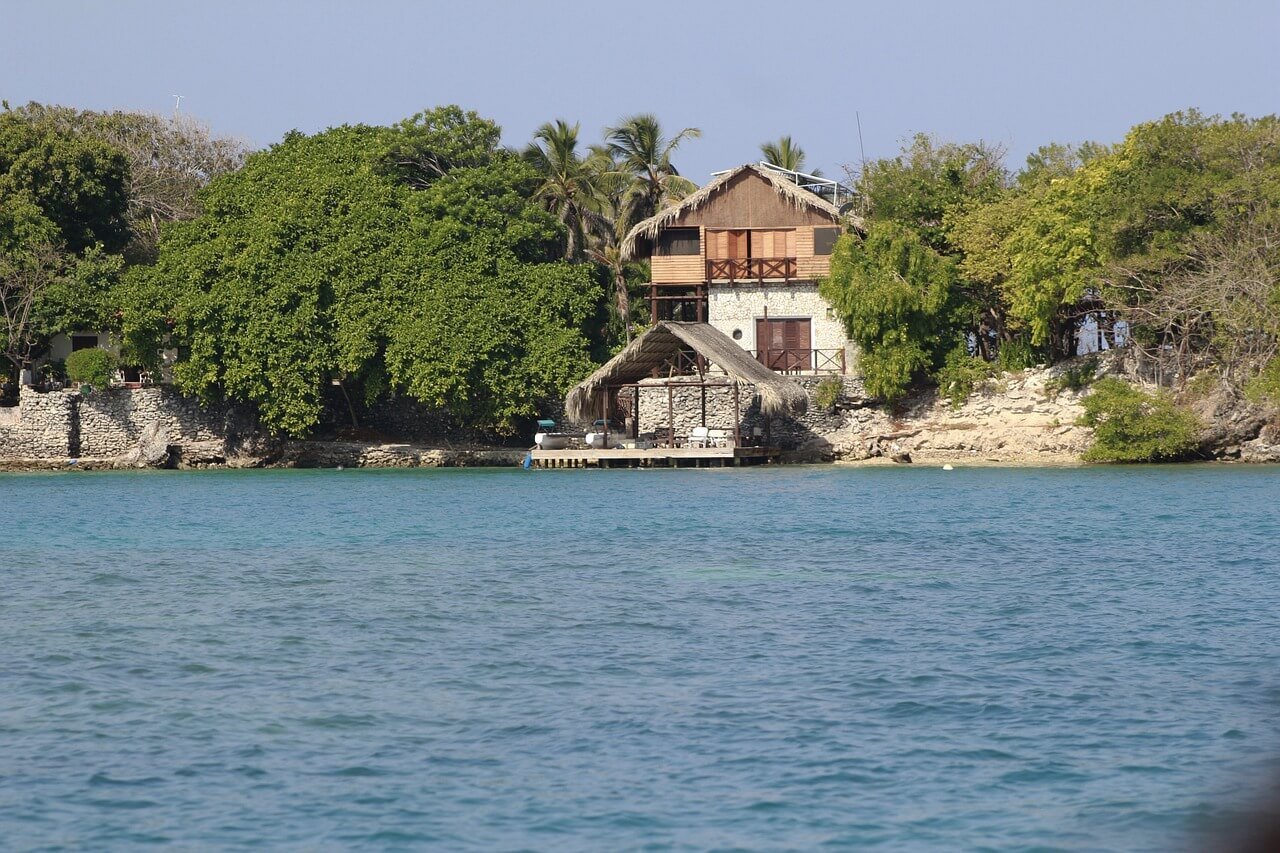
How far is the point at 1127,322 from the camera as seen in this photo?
3844 centimetres

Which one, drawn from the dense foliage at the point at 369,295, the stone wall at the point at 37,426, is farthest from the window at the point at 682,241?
the stone wall at the point at 37,426

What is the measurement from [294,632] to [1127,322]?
28594 mm

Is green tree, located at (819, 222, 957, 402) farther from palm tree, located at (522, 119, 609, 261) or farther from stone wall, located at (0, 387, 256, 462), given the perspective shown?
stone wall, located at (0, 387, 256, 462)

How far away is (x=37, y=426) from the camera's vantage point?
44094 millimetres

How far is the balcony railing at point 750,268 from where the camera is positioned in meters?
44.3

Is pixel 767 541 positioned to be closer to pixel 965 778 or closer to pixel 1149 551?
pixel 1149 551

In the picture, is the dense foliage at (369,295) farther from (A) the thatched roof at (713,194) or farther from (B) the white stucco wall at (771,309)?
(B) the white stucco wall at (771,309)

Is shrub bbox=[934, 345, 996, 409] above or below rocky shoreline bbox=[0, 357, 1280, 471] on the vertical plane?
above

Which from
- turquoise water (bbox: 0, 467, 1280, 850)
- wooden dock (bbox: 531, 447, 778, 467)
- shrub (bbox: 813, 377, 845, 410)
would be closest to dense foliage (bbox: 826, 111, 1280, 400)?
shrub (bbox: 813, 377, 845, 410)

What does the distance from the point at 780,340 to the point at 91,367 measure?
19507 mm

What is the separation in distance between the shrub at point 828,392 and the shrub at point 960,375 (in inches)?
103

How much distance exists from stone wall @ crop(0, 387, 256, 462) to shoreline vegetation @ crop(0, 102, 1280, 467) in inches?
26.1

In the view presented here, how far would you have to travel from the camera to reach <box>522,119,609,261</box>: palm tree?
154ft

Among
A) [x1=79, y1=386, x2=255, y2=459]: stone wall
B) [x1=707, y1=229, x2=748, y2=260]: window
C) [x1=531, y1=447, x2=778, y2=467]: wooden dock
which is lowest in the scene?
[x1=531, y1=447, x2=778, y2=467]: wooden dock
